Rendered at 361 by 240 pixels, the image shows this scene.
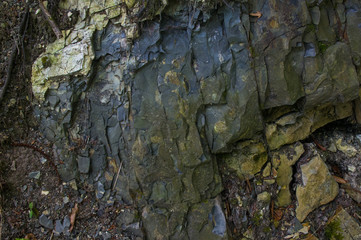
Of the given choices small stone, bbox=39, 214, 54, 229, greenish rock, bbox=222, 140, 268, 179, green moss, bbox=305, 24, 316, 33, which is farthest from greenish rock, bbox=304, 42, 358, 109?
small stone, bbox=39, 214, 54, 229

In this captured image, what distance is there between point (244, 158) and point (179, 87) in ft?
3.92

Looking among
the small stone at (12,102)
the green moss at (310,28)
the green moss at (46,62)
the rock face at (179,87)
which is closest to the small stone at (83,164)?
the rock face at (179,87)

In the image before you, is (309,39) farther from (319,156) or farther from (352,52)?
(319,156)

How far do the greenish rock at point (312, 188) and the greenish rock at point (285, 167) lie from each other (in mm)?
133

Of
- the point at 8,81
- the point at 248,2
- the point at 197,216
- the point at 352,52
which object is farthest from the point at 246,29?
the point at 8,81

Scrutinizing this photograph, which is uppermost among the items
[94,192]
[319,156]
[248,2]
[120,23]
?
[120,23]

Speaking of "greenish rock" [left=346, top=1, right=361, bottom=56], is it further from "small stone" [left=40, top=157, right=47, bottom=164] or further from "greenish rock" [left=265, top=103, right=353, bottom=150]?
"small stone" [left=40, top=157, right=47, bottom=164]

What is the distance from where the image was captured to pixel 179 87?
3160 millimetres

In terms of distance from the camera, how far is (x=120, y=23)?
3232 mm

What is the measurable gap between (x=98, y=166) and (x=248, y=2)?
2531 mm

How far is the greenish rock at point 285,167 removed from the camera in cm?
359

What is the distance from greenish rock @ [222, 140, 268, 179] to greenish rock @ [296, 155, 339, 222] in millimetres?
638

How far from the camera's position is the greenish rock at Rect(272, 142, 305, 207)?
11.8 ft

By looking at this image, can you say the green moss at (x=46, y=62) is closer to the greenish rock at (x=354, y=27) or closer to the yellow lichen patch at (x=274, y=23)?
the yellow lichen patch at (x=274, y=23)
